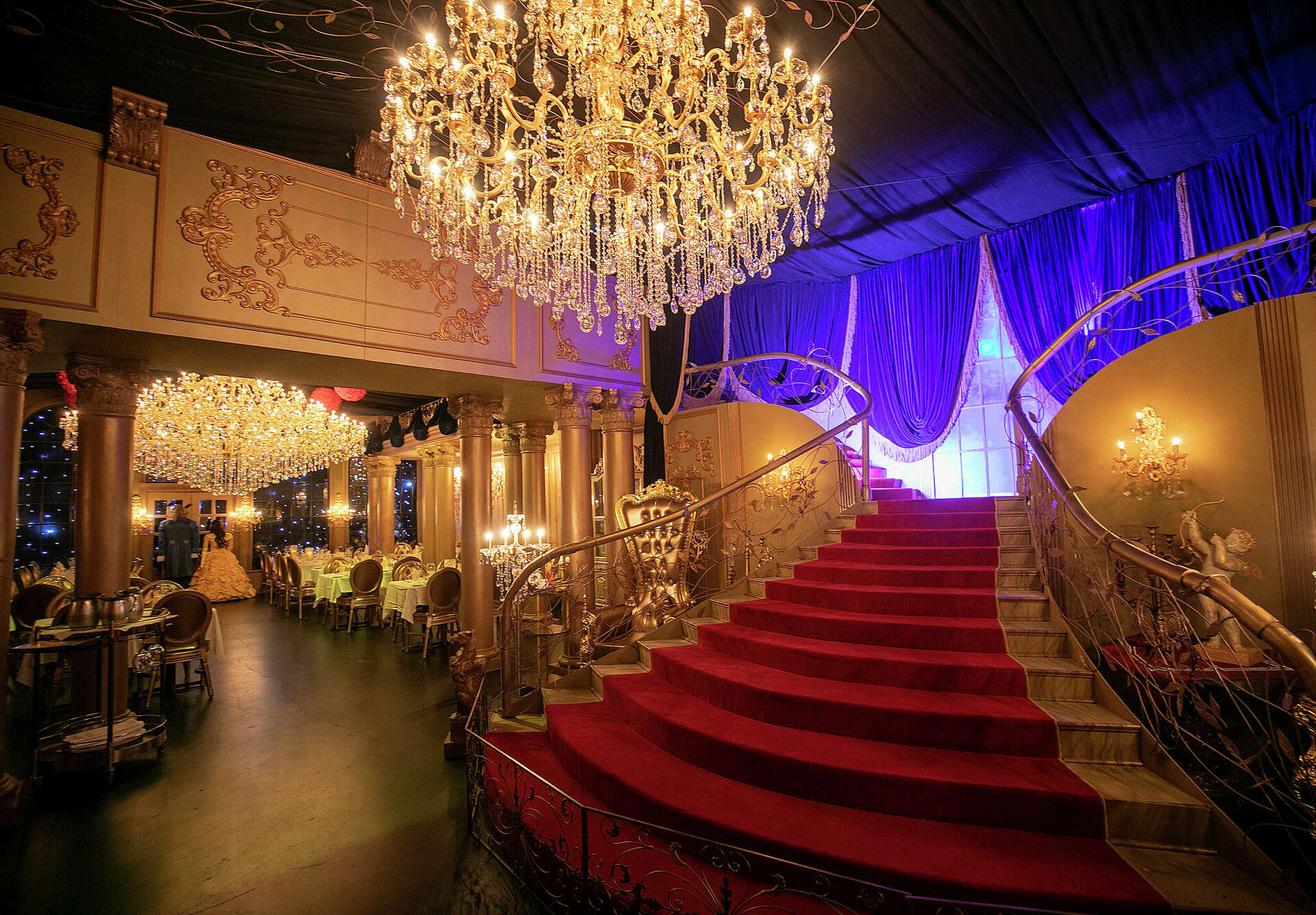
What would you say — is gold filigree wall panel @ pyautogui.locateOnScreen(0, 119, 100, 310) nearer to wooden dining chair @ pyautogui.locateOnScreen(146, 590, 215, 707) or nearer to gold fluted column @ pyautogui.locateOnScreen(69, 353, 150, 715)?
gold fluted column @ pyautogui.locateOnScreen(69, 353, 150, 715)

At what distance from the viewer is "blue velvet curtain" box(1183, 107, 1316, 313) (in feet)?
13.4

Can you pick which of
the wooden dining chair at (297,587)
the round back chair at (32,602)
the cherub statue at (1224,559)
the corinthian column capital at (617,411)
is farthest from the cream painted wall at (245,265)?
the wooden dining chair at (297,587)

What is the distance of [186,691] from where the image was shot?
5.79 meters

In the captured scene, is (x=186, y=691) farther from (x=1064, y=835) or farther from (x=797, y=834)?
(x=1064, y=835)

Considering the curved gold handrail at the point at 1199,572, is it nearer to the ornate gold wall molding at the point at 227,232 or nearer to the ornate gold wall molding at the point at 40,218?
the ornate gold wall molding at the point at 227,232

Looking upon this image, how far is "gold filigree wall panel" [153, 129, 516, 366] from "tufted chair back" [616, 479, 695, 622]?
7.08ft

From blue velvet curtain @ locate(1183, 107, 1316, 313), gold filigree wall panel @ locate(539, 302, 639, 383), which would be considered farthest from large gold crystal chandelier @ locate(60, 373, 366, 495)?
blue velvet curtain @ locate(1183, 107, 1316, 313)

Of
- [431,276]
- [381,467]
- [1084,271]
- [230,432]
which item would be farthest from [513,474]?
[1084,271]

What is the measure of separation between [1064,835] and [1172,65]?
4607mm

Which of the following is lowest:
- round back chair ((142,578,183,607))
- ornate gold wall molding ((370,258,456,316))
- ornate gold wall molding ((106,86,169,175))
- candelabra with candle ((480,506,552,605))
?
round back chair ((142,578,183,607))

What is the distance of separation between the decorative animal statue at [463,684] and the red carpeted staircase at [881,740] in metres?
0.81

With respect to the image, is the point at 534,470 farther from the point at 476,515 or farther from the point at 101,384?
the point at 101,384

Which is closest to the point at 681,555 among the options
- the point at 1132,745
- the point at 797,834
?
the point at 797,834

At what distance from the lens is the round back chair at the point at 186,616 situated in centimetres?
556
